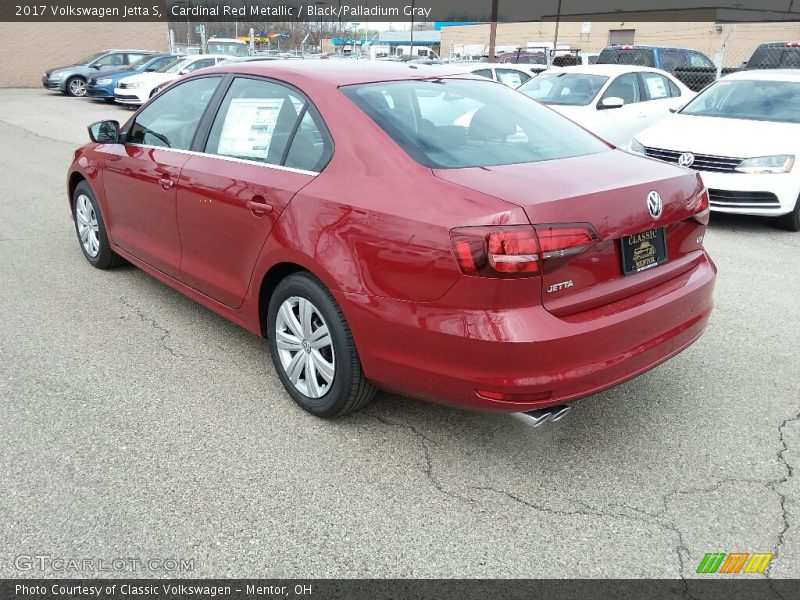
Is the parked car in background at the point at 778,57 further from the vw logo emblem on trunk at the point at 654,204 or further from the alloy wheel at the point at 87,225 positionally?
the alloy wheel at the point at 87,225

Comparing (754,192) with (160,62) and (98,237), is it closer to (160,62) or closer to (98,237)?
(98,237)

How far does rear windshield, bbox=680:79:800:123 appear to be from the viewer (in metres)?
7.74

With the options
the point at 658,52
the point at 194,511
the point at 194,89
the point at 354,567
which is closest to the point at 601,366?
the point at 354,567

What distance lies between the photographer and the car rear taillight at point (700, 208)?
3.13 metres

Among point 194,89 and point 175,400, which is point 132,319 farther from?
point 194,89

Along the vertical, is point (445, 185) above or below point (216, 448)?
above

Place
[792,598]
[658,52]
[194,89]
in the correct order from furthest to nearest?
[658,52] → [194,89] → [792,598]

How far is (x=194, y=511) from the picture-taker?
266 cm

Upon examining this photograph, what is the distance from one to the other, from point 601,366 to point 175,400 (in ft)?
7.07

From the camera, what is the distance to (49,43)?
2805cm

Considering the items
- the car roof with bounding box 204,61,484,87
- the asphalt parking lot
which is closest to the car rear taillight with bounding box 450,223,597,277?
the asphalt parking lot

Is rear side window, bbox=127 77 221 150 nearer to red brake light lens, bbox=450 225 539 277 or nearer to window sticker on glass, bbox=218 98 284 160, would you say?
window sticker on glass, bbox=218 98 284 160

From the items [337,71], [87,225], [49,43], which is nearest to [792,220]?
[337,71]
